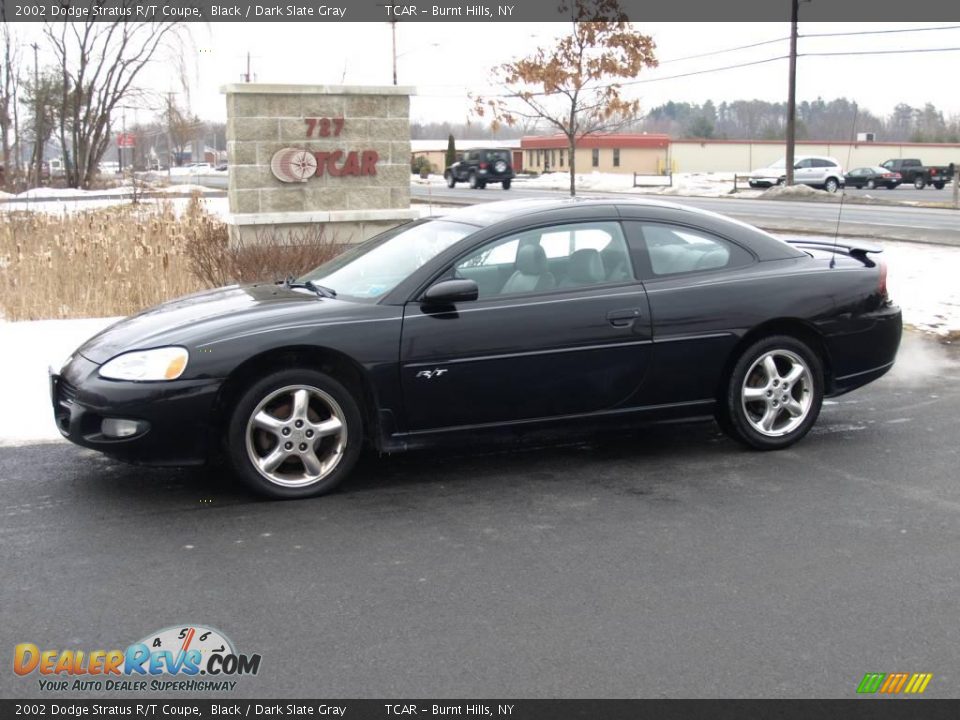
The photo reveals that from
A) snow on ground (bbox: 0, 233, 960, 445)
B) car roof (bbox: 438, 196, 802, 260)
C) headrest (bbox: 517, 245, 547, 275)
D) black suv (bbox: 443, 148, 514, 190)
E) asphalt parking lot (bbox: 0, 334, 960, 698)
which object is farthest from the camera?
black suv (bbox: 443, 148, 514, 190)

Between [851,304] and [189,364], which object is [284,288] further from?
[851,304]

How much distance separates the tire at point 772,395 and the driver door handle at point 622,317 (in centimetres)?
74

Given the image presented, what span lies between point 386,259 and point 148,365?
1596 mm

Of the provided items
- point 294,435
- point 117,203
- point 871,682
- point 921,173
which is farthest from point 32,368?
point 921,173

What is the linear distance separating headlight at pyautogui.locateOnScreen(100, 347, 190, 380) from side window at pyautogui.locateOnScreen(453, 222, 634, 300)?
5.06ft

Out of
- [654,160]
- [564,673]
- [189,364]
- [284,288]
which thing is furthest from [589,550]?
[654,160]

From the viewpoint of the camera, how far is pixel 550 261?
6191 mm

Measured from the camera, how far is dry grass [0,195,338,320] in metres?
11.1

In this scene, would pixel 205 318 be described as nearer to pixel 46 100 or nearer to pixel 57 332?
pixel 57 332

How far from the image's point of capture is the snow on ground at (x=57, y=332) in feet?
24.0

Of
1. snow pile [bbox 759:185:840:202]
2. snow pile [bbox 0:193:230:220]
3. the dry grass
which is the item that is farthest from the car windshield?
snow pile [bbox 759:185:840:202]

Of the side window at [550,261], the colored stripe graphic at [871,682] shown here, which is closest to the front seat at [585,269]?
the side window at [550,261]

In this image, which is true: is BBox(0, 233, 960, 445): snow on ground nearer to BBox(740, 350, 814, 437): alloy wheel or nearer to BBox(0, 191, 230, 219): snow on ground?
BBox(740, 350, 814, 437): alloy wheel

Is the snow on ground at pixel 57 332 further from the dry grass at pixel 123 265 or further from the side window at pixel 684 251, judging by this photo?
the side window at pixel 684 251
